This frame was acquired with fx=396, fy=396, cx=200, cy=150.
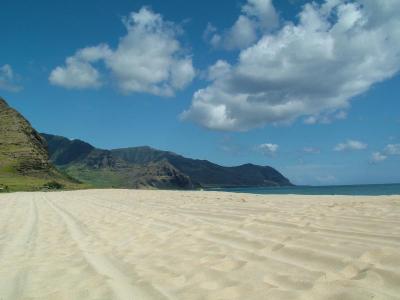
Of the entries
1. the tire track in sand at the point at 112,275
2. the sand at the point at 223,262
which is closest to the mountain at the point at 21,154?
the sand at the point at 223,262

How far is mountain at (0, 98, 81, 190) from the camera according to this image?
420 feet

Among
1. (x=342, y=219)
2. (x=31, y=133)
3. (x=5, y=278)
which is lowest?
(x=5, y=278)

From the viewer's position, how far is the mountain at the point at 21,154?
420 feet

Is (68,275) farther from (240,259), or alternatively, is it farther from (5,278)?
(240,259)

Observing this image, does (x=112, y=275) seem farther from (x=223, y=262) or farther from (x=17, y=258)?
(x=17, y=258)

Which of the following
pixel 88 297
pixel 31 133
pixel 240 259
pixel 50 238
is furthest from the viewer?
pixel 31 133

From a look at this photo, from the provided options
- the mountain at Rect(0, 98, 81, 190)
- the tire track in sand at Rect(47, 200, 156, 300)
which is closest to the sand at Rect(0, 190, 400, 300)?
the tire track in sand at Rect(47, 200, 156, 300)

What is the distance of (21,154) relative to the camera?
144500 mm

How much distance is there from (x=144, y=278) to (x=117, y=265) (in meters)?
1.10

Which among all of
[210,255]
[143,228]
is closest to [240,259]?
[210,255]

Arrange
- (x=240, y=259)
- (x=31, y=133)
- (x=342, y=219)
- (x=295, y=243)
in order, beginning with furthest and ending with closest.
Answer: (x=31, y=133) < (x=342, y=219) < (x=295, y=243) < (x=240, y=259)

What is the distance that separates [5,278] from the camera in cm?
561

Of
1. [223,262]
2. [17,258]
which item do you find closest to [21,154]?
[17,258]

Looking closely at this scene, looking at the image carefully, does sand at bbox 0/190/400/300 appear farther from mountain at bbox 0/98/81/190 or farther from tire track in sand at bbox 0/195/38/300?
mountain at bbox 0/98/81/190
